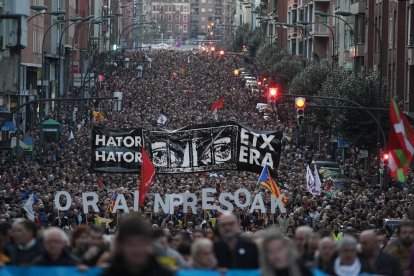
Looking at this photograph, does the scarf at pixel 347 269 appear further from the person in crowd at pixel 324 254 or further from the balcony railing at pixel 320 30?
the balcony railing at pixel 320 30

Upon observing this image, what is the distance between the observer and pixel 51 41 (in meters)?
84.9

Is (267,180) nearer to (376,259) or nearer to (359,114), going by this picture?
(376,259)

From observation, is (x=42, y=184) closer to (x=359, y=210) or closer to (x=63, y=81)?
(x=359, y=210)

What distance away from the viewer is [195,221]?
27.1 metres

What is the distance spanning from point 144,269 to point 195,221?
1791 centimetres

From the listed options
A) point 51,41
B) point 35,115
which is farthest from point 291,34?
point 35,115

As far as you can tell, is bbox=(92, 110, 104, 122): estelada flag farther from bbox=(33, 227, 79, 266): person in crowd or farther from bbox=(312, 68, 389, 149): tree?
bbox=(33, 227, 79, 266): person in crowd

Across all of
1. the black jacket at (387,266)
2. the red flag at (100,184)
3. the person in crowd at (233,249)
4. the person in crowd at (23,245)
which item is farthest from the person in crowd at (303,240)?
the red flag at (100,184)

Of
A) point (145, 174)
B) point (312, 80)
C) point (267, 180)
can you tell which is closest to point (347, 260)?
point (267, 180)

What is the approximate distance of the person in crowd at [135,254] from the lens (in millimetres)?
9250

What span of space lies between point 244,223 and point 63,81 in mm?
69428

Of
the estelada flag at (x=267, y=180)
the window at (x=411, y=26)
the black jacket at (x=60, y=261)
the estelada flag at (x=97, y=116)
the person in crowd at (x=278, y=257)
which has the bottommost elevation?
the estelada flag at (x=97, y=116)

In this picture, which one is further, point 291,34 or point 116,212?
point 291,34

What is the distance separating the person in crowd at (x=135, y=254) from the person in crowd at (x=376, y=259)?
4.20 m
